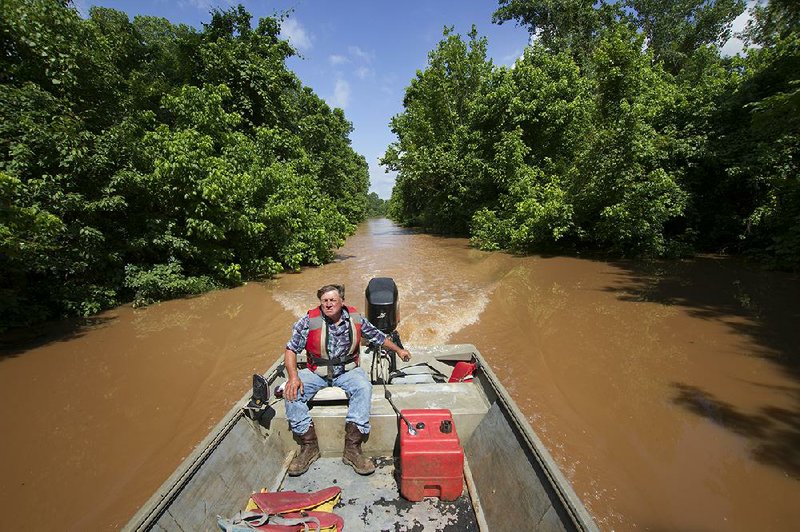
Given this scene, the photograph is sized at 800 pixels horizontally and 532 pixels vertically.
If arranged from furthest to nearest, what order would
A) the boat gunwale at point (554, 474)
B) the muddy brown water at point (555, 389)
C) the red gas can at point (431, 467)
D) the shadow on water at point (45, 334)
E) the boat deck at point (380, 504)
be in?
the shadow on water at point (45, 334) → the muddy brown water at point (555, 389) → the red gas can at point (431, 467) → the boat deck at point (380, 504) → the boat gunwale at point (554, 474)

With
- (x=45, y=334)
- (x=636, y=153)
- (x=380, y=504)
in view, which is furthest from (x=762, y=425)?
(x=45, y=334)

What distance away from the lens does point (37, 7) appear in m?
6.96

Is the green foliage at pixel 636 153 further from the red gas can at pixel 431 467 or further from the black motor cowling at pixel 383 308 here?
the red gas can at pixel 431 467

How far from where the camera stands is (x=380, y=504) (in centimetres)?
280

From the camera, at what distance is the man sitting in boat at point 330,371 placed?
3.15 meters

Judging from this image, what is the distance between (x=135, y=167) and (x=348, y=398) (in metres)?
8.46

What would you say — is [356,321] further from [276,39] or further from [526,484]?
[276,39]

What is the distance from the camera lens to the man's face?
3.36 metres

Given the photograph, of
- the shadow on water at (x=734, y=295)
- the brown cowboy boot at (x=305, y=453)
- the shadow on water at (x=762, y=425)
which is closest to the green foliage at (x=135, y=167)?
the brown cowboy boot at (x=305, y=453)

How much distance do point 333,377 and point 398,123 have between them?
27.0 meters

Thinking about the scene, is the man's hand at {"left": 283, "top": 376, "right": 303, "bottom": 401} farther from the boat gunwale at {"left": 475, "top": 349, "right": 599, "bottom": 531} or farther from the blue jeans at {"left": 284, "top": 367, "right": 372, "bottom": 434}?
the boat gunwale at {"left": 475, "top": 349, "right": 599, "bottom": 531}

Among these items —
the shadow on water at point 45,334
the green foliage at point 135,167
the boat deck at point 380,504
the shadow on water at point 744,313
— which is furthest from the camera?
the green foliage at point 135,167

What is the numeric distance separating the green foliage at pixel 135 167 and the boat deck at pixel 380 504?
6.09m

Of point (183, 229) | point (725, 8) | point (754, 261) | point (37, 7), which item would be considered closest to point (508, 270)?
point (754, 261)
